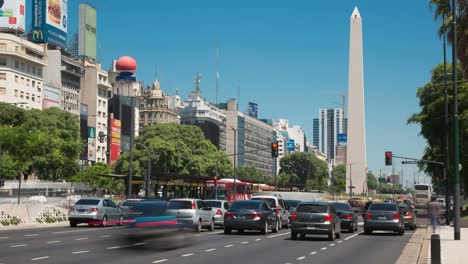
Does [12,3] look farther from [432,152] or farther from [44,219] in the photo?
[44,219]

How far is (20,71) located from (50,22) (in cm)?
1197

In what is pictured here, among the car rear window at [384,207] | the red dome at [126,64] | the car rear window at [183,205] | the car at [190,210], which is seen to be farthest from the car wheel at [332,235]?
the red dome at [126,64]

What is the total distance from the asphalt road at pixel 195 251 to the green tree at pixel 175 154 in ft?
268

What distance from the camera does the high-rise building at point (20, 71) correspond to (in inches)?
4587

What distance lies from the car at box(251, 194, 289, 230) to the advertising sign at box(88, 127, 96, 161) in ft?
347

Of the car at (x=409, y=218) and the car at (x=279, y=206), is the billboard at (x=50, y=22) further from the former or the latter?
the car at (x=409, y=218)

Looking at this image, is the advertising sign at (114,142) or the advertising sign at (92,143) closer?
the advertising sign at (92,143)

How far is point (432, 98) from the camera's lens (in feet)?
223

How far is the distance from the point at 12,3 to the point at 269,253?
102532 millimetres

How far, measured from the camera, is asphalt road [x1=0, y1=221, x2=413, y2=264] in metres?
19.5

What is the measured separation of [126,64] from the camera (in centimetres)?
15950

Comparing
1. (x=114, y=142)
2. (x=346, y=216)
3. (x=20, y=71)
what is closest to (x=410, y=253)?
(x=346, y=216)

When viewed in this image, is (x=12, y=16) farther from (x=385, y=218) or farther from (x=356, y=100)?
(x=385, y=218)

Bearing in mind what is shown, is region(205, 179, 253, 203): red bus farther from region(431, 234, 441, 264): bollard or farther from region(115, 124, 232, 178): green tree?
region(431, 234, 441, 264): bollard
